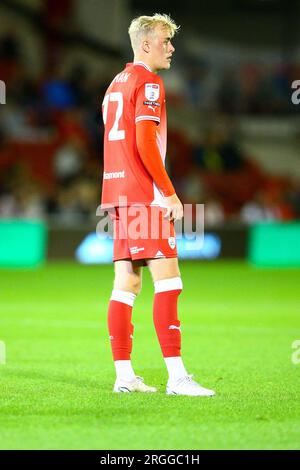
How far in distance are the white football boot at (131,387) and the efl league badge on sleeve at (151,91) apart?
1808 millimetres

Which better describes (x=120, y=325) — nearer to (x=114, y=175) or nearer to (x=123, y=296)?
(x=123, y=296)

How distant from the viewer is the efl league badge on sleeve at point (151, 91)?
6297 mm

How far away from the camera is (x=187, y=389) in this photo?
245 inches

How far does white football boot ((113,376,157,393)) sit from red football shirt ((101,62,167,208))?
115 centimetres

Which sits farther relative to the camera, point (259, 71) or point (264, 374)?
point (259, 71)

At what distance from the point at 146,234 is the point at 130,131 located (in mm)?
686

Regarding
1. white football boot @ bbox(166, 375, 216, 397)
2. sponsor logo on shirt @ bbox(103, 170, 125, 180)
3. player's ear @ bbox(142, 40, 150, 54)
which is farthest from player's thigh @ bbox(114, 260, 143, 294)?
player's ear @ bbox(142, 40, 150, 54)

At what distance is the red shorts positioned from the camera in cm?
629

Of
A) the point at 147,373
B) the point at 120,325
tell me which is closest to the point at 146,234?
the point at 120,325

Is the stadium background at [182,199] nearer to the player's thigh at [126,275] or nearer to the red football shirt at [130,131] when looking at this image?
the player's thigh at [126,275]

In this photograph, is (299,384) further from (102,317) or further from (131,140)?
(102,317)
